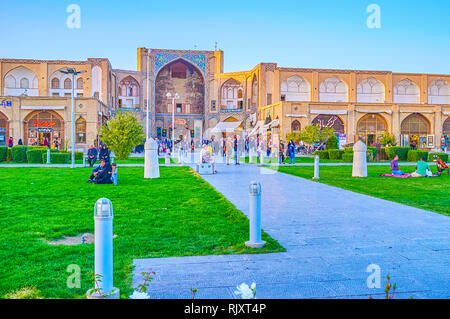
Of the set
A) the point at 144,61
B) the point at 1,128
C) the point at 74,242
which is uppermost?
the point at 144,61

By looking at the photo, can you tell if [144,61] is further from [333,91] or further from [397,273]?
[397,273]

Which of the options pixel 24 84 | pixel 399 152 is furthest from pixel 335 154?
pixel 24 84

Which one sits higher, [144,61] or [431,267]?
[144,61]

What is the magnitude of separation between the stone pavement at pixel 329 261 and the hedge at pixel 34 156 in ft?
54.0

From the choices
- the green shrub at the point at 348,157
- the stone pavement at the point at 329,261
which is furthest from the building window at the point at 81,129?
the stone pavement at the point at 329,261

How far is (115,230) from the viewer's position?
5.09m

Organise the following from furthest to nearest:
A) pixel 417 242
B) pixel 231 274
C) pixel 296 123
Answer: pixel 296 123 < pixel 417 242 < pixel 231 274

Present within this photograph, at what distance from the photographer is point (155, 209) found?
671cm

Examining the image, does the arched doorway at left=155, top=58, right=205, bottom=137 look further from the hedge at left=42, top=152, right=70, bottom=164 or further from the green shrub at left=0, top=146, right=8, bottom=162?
the hedge at left=42, top=152, right=70, bottom=164

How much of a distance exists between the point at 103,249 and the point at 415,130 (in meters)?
40.4

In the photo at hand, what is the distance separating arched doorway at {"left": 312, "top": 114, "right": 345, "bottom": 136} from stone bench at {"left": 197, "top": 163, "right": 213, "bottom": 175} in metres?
24.5
